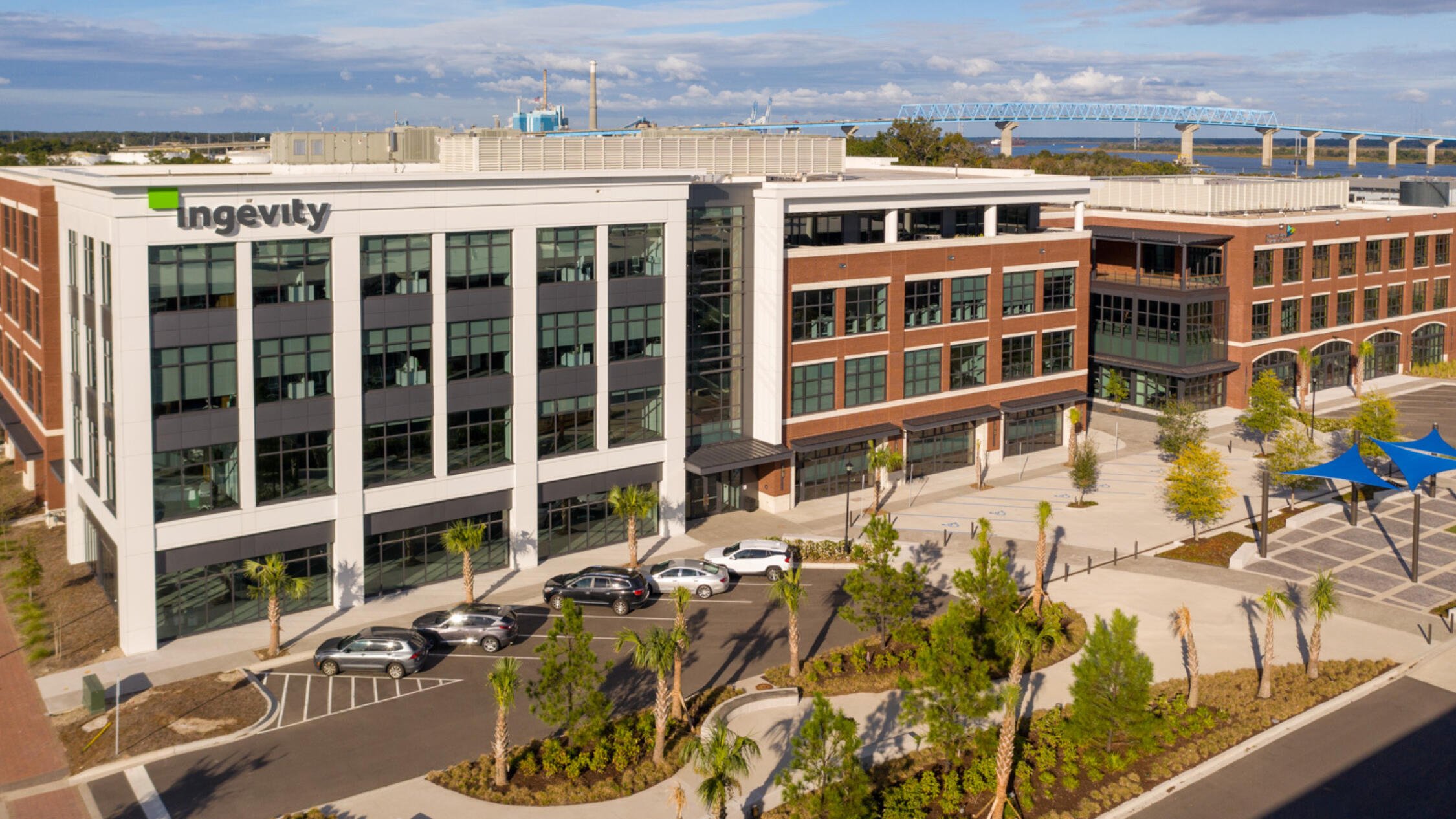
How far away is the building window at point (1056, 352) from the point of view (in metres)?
70.1

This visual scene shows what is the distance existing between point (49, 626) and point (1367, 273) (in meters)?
82.4

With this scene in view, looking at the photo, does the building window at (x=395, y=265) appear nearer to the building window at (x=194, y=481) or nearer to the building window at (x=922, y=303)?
the building window at (x=194, y=481)

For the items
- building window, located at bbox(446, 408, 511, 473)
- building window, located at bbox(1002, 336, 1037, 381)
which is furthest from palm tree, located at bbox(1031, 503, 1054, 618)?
building window, located at bbox(1002, 336, 1037, 381)

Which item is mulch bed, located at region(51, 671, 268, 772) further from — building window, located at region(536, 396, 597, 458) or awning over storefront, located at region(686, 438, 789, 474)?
awning over storefront, located at region(686, 438, 789, 474)

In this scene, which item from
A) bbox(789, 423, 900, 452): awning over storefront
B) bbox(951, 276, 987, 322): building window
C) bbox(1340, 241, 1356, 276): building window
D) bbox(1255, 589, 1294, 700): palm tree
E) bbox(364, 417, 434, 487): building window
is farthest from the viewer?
bbox(1340, 241, 1356, 276): building window

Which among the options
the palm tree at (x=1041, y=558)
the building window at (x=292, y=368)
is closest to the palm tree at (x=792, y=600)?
the palm tree at (x=1041, y=558)

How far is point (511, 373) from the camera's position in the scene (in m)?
50.8

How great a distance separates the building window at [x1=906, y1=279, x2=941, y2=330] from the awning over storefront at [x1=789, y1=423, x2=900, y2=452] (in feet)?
17.6

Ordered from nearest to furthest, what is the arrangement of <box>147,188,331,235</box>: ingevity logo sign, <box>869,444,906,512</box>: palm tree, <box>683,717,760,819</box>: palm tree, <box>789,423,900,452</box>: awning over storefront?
<box>683,717,760,819</box>: palm tree, <box>147,188,331,235</box>: ingevity logo sign, <box>869,444,906,512</box>: palm tree, <box>789,423,900,452</box>: awning over storefront

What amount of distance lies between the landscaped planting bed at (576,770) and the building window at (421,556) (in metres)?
14.1

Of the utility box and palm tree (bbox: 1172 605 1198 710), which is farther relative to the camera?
palm tree (bbox: 1172 605 1198 710)

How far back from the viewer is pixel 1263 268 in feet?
266

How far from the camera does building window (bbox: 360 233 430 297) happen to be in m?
46.9

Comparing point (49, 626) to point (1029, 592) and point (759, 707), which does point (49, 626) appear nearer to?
point (759, 707)
